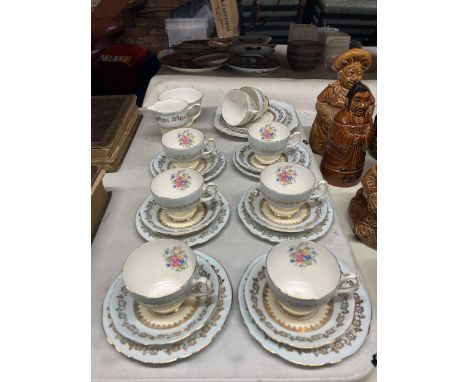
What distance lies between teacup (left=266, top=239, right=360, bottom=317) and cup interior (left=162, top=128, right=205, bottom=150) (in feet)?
1.65

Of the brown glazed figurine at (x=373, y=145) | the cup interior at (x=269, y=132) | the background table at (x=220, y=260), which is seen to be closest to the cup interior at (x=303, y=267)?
the background table at (x=220, y=260)

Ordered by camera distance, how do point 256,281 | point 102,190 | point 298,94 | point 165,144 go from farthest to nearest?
point 298,94, point 165,144, point 102,190, point 256,281

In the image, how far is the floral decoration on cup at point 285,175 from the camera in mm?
968

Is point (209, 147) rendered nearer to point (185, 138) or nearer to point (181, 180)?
point (185, 138)

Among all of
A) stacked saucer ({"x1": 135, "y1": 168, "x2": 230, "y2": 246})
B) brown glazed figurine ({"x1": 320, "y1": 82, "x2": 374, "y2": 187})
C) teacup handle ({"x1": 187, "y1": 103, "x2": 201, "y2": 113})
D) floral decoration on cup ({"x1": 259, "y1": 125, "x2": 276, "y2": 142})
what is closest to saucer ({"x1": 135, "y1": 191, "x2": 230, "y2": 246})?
stacked saucer ({"x1": 135, "y1": 168, "x2": 230, "y2": 246})

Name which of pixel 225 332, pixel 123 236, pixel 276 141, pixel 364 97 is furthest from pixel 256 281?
pixel 364 97

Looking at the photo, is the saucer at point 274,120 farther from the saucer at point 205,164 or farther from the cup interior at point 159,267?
the cup interior at point 159,267

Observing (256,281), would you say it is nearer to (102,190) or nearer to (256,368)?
(256,368)

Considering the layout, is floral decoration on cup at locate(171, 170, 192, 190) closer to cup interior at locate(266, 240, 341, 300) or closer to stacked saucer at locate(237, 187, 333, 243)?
stacked saucer at locate(237, 187, 333, 243)

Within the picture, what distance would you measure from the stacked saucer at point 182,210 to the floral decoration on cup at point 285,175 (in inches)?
6.4

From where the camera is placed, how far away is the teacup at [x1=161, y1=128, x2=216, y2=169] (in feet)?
3.51

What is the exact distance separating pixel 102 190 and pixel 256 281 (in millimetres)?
522

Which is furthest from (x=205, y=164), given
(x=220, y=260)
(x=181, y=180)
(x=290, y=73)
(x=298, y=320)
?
(x=290, y=73)

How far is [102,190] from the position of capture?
997 mm
